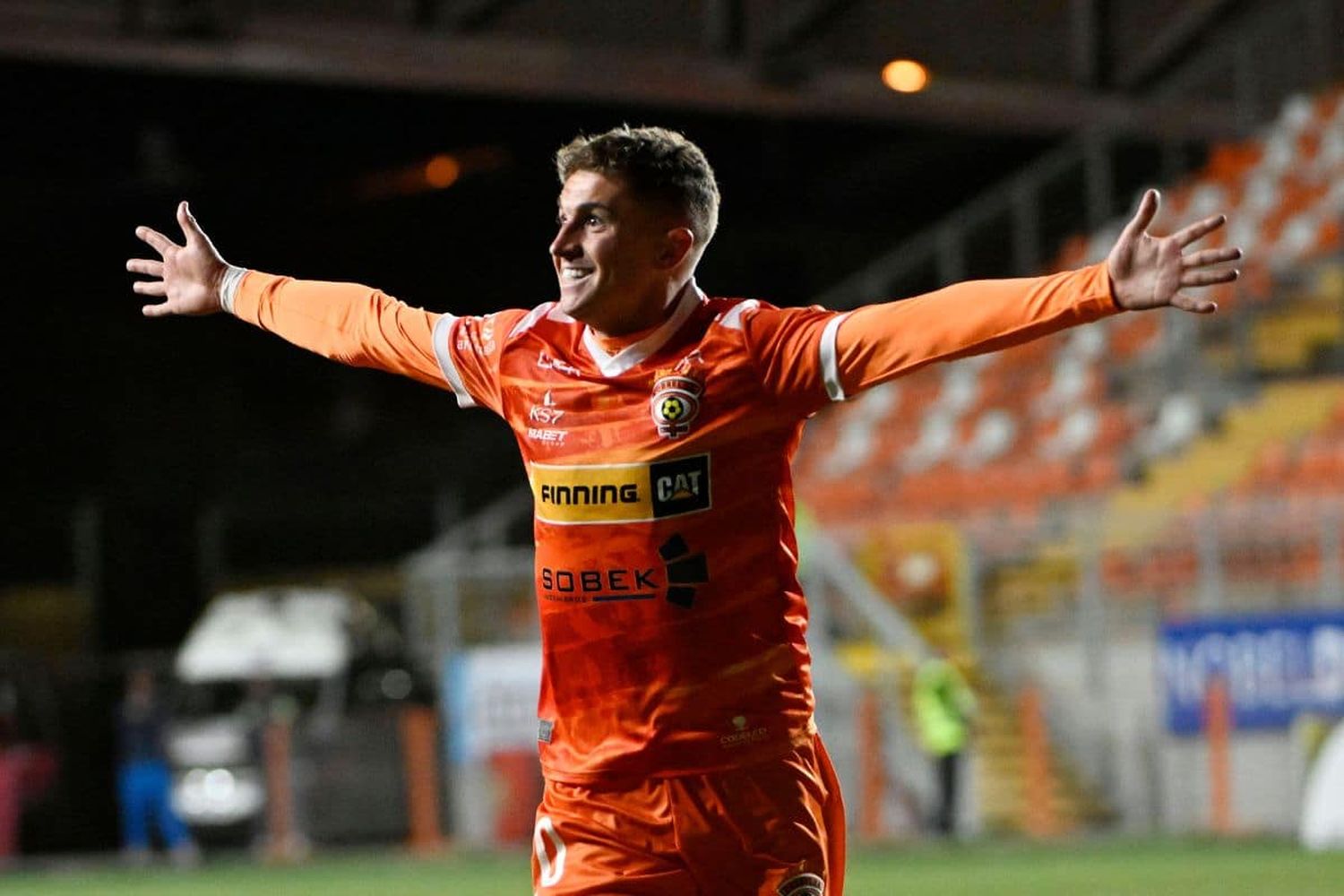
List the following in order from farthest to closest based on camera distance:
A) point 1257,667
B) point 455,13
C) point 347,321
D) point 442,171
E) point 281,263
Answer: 1. point 442,171
2. point 281,263
3. point 455,13
4. point 1257,667
5. point 347,321

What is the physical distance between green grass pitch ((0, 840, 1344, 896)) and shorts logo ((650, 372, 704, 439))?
8.46 meters

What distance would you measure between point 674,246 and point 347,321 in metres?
0.85

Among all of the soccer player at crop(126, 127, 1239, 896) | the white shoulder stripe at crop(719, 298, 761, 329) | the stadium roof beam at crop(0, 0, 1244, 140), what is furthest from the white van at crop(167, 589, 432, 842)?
the white shoulder stripe at crop(719, 298, 761, 329)

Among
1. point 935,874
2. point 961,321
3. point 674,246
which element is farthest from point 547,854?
point 935,874

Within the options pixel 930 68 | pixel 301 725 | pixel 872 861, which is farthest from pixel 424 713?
pixel 930 68

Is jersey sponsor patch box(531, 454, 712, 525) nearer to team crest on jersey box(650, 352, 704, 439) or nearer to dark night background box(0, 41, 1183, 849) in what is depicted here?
team crest on jersey box(650, 352, 704, 439)

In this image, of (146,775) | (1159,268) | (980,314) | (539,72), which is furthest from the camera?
(146,775)

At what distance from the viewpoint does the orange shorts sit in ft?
15.2

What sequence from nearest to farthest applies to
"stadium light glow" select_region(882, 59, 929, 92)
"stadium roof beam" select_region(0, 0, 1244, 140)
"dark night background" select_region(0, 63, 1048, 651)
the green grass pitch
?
the green grass pitch, "stadium roof beam" select_region(0, 0, 1244, 140), "stadium light glow" select_region(882, 59, 929, 92), "dark night background" select_region(0, 63, 1048, 651)

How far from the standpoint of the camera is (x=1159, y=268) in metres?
4.27

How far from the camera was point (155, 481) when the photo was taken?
1218 inches

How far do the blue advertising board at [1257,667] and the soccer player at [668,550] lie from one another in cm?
1353

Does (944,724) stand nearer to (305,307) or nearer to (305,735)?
(305,735)

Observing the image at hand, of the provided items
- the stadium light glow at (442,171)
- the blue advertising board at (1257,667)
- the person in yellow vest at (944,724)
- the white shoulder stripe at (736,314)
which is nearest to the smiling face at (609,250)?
the white shoulder stripe at (736,314)
